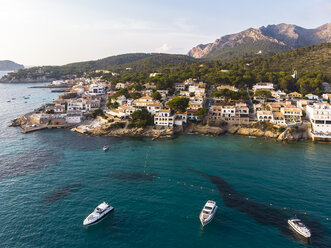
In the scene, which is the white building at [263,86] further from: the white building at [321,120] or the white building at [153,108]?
the white building at [153,108]

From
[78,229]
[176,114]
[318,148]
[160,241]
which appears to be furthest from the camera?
[176,114]

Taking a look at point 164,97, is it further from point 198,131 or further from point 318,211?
point 318,211

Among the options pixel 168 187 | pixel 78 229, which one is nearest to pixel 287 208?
pixel 168 187

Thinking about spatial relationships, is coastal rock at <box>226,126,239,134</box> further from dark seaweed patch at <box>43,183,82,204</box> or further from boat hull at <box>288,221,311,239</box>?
dark seaweed patch at <box>43,183,82,204</box>

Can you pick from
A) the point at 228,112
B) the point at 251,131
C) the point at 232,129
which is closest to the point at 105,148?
the point at 232,129

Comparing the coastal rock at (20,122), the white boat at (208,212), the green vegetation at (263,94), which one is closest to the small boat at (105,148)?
the white boat at (208,212)

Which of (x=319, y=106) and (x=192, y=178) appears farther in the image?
(x=319, y=106)

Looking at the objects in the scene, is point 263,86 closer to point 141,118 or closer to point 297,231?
point 141,118
